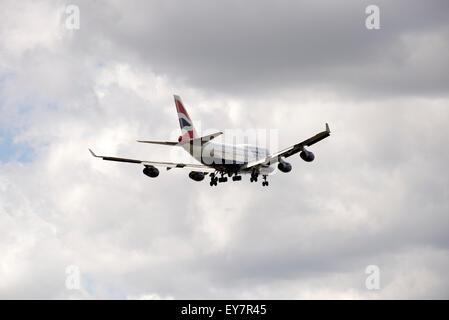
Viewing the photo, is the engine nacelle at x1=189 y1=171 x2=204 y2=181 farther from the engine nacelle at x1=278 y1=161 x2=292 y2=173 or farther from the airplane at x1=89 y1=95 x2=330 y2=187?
the engine nacelle at x1=278 y1=161 x2=292 y2=173

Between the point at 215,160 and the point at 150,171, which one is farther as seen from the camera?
the point at 215,160

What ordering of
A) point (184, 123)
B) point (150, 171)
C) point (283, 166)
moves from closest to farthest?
1. point (150, 171)
2. point (283, 166)
3. point (184, 123)

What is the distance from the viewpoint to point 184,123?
113438mm

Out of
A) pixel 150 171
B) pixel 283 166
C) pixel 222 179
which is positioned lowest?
pixel 150 171

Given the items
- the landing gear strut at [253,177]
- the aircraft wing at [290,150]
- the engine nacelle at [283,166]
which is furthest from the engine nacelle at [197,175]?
the engine nacelle at [283,166]

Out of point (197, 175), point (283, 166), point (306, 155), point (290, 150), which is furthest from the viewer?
point (197, 175)

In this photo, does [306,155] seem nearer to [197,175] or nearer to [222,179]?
[222,179]

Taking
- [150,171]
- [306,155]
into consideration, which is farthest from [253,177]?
[150,171]

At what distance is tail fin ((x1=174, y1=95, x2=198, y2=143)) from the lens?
368ft

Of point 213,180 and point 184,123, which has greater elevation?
point 184,123

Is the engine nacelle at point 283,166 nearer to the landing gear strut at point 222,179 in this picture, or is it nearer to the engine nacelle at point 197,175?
the landing gear strut at point 222,179

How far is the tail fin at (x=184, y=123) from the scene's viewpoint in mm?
112125

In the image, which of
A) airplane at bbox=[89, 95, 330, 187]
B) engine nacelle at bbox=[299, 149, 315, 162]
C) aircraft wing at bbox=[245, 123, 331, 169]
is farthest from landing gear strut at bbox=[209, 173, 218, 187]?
engine nacelle at bbox=[299, 149, 315, 162]
